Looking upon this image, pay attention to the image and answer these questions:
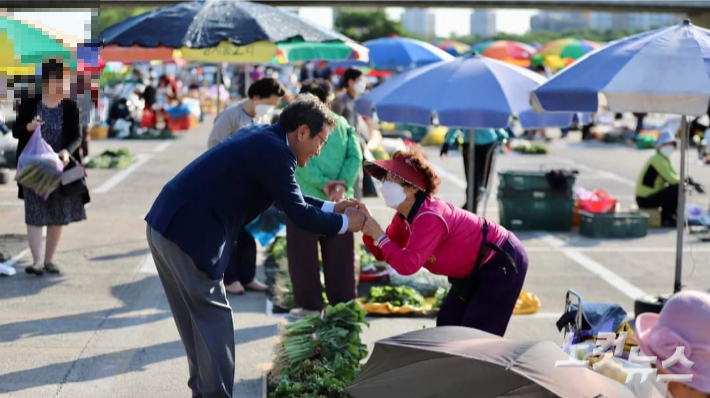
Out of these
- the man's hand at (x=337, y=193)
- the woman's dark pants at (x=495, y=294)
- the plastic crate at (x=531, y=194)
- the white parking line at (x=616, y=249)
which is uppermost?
the man's hand at (x=337, y=193)

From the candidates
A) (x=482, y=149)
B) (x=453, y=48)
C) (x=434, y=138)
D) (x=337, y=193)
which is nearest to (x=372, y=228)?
(x=337, y=193)

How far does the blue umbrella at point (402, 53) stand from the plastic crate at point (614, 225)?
551cm

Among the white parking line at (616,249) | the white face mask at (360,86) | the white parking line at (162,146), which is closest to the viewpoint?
the white face mask at (360,86)

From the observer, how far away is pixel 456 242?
5.38 meters

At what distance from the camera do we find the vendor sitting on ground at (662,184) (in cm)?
1289

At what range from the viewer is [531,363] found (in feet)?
11.4

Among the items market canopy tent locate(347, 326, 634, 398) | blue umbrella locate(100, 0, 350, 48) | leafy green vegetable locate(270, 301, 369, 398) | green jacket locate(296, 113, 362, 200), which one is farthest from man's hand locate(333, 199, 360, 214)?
blue umbrella locate(100, 0, 350, 48)

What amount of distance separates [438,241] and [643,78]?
8.38ft

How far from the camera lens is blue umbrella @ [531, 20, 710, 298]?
265 inches

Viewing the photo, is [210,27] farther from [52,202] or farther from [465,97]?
[465,97]

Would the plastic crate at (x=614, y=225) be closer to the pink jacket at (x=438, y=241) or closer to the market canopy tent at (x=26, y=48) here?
the pink jacket at (x=438, y=241)

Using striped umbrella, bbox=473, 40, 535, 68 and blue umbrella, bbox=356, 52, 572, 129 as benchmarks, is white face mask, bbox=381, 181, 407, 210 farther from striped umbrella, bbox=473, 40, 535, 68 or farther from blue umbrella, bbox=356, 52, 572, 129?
striped umbrella, bbox=473, 40, 535, 68

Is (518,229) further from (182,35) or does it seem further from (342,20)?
(342,20)

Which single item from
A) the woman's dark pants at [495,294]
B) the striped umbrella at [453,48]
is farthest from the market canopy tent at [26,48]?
the striped umbrella at [453,48]
